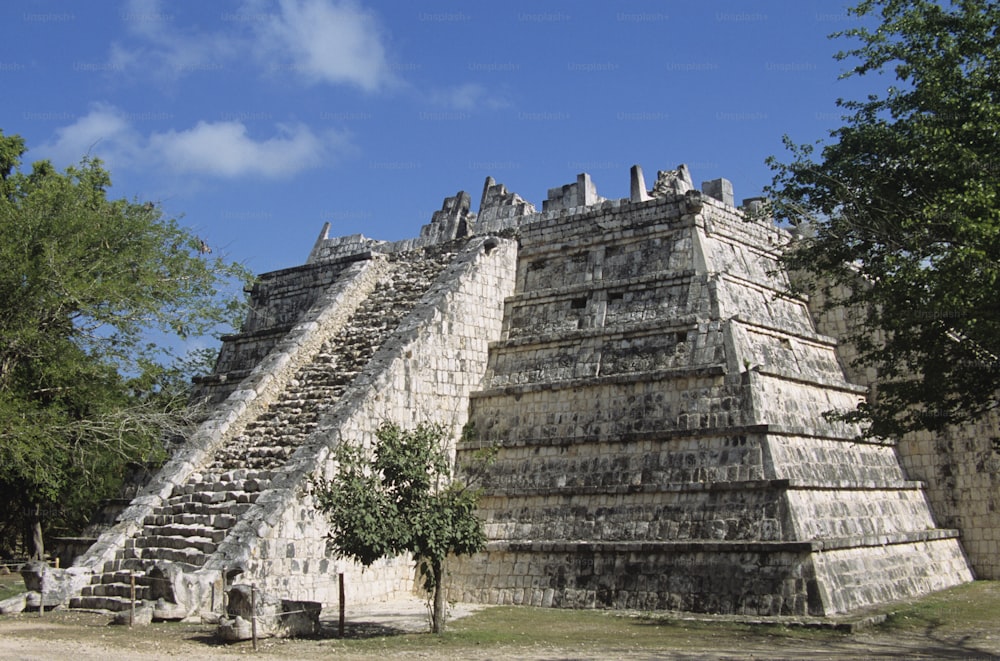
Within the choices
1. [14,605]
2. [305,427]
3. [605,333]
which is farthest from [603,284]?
[14,605]

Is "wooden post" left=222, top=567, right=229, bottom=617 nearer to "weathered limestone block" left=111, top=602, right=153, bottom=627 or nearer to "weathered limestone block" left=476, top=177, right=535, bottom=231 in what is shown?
"weathered limestone block" left=111, top=602, right=153, bottom=627

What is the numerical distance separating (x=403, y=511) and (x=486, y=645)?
6.41ft

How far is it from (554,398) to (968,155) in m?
8.18

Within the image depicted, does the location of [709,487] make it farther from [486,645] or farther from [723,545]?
[486,645]

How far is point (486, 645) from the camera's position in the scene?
1122 cm

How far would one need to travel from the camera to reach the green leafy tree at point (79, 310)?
56.3 feet

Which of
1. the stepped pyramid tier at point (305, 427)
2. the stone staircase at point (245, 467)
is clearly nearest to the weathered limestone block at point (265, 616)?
the stepped pyramid tier at point (305, 427)

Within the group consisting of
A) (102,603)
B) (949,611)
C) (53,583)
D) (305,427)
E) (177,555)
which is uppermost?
(305,427)

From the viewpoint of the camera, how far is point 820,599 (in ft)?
40.2

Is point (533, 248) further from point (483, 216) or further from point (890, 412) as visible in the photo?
point (890, 412)

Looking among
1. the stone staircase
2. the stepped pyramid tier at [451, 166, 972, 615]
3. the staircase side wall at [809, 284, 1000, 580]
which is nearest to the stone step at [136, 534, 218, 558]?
the stone staircase

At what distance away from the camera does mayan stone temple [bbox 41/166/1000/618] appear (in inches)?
534

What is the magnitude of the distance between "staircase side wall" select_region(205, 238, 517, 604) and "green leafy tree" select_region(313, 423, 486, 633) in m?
0.83

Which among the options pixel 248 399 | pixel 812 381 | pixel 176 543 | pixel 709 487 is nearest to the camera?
pixel 709 487
